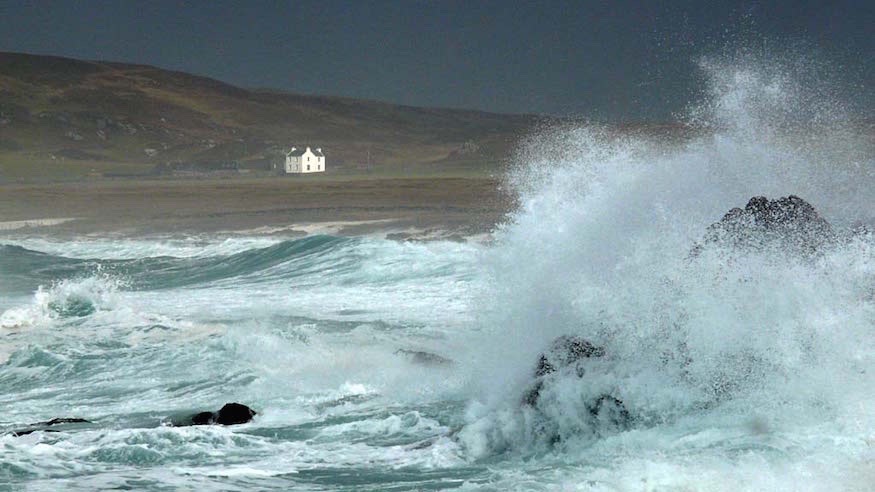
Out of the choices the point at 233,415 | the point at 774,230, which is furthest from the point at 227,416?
the point at 774,230

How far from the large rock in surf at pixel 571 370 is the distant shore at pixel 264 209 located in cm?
2528

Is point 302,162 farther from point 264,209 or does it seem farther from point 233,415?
point 233,415

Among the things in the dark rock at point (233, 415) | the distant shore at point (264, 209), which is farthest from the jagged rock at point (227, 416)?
the distant shore at point (264, 209)

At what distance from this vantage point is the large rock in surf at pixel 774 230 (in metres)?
11.6

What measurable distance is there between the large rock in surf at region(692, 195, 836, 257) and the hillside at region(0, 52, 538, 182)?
326ft

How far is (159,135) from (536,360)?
15697 cm

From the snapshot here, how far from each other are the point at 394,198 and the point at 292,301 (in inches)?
1581

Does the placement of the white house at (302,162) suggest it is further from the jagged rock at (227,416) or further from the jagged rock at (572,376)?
the jagged rock at (572,376)

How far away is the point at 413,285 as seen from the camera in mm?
23734

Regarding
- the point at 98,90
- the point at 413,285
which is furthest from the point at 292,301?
the point at 98,90

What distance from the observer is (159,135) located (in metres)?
163

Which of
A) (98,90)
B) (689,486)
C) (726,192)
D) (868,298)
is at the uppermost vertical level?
(98,90)

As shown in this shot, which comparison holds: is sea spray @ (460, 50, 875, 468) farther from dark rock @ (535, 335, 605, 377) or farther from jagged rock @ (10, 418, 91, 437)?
jagged rock @ (10, 418, 91, 437)

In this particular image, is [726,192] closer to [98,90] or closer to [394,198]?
[394,198]
